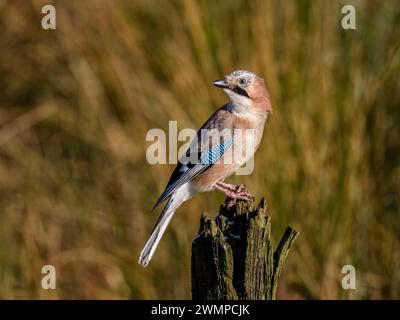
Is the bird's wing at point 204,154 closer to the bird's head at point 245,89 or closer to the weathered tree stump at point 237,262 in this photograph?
the bird's head at point 245,89

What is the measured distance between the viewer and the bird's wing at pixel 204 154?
Result: 7.87 m

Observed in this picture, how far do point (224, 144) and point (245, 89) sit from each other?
0.48 metres

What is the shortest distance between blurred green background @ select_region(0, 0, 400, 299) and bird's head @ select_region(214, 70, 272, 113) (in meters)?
1.44

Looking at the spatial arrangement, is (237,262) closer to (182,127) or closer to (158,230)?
(158,230)

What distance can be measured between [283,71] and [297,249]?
177cm

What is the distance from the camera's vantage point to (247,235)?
6195mm

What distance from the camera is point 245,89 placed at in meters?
7.93

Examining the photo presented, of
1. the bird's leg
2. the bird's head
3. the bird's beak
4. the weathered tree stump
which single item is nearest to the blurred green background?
the bird's head

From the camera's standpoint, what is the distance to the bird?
7891 millimetres

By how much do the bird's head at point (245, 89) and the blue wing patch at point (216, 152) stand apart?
323 millimetres

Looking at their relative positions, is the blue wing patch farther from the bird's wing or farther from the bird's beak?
the bird's beak

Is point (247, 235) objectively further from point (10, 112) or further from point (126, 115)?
point (10, 112)

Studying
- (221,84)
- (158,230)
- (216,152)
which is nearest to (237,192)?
(216,152)
